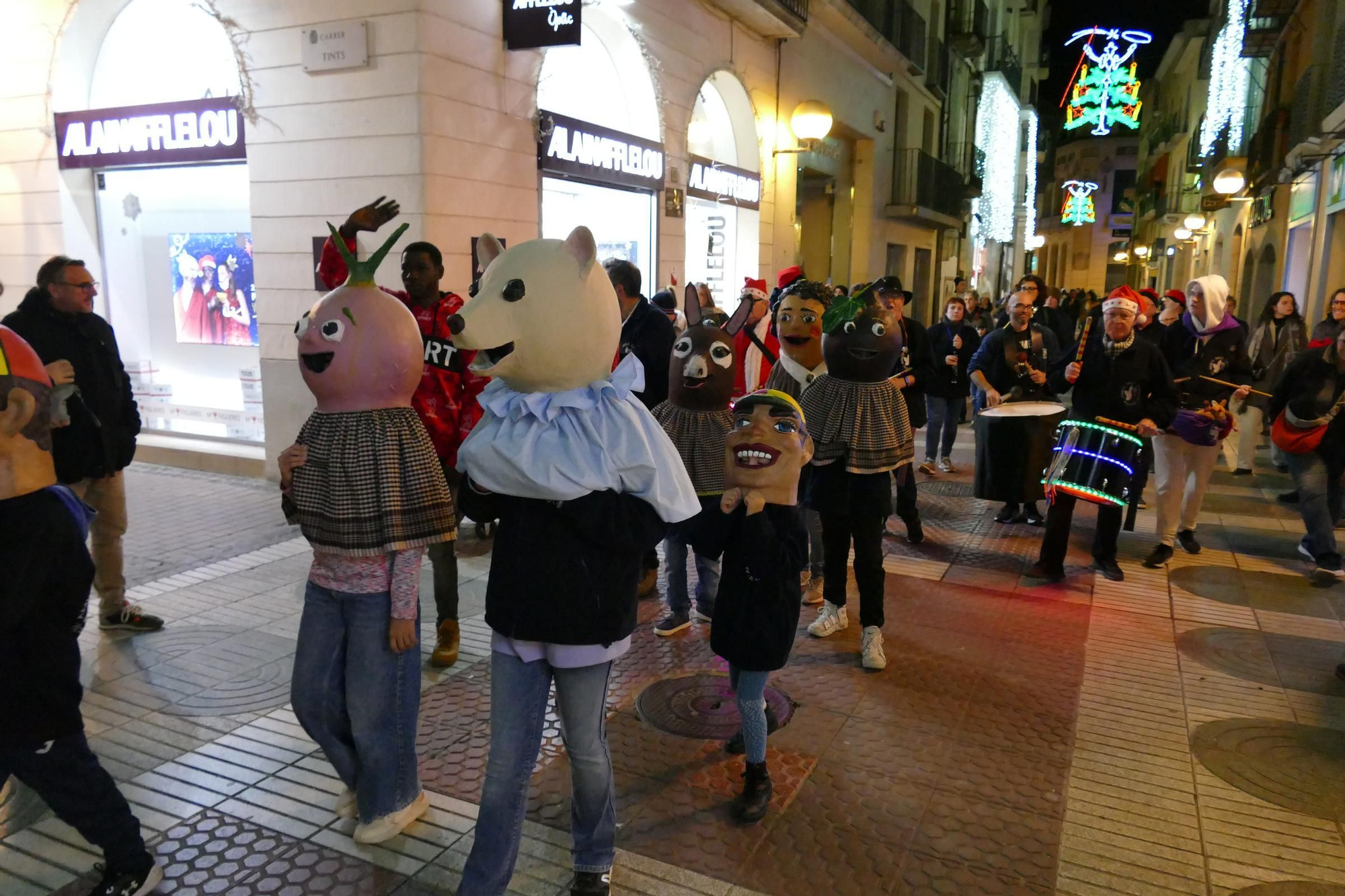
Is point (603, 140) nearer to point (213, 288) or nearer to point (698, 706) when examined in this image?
point (213, 288)

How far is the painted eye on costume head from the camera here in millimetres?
2902

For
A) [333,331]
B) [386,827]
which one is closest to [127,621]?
[386,827]

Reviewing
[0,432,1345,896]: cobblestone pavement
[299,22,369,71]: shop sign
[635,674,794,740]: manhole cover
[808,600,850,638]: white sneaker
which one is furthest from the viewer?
[299,22,369,71]: shop sign

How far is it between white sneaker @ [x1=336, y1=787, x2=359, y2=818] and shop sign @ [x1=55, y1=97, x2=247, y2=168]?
6.61 meters

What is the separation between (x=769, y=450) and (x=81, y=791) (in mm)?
2443

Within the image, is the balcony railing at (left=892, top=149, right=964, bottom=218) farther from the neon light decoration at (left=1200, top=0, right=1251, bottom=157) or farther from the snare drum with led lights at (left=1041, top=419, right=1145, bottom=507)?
the snare drum with led lights at (left=1041, top=419, right=1145, bottom=507)

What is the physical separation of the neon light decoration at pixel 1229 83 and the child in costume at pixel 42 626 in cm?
2201

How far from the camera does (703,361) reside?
15.1 feet

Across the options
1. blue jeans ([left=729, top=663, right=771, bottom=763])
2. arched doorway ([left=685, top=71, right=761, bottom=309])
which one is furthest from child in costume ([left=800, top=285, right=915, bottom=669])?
arched doorway ([left=685, top=71, right=761, bottom=309])

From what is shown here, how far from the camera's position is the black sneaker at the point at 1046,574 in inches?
252

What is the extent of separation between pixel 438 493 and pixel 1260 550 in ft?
22.2

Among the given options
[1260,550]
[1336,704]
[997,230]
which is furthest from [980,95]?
[1336,704]

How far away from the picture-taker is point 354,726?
3092mm

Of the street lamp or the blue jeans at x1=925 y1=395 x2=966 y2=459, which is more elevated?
the street lamp
